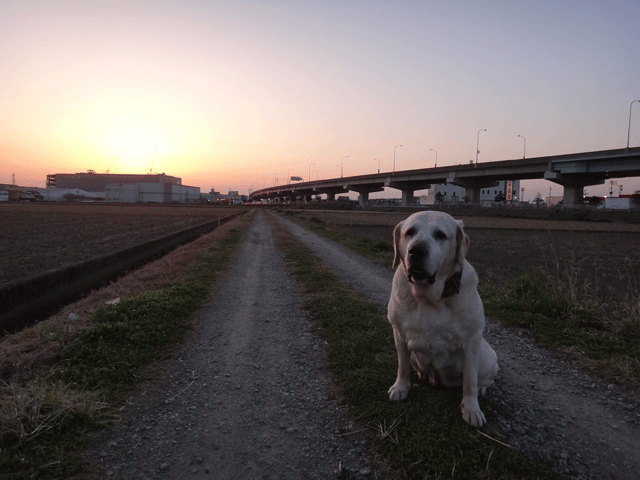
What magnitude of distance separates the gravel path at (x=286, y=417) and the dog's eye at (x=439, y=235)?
1.60 meters

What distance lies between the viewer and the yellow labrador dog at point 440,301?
2.92m

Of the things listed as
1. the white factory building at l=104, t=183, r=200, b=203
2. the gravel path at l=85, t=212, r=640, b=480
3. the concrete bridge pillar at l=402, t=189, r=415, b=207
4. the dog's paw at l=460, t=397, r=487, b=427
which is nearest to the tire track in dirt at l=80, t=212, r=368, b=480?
the gravel path at l=85, t=212, r=640, b=480

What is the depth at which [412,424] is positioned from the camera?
3.08 m

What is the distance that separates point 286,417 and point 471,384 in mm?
1590

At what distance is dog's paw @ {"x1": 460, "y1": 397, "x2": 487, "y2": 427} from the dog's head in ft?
3.20

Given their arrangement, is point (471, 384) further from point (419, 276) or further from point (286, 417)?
point (286, 417)

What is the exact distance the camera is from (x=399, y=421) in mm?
3123

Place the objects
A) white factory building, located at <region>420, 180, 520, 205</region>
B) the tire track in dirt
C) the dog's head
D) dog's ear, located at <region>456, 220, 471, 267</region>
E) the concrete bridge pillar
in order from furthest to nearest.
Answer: white factory building, located at <region>420, 180, 520, 205</region> → the concrete bridge pillar → dog's ear, located at <region>456, 220, 471, 267</region> → the dog's head → the tire track in dirt

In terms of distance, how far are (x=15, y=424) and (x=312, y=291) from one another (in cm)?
581

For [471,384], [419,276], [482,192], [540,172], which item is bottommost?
[471,384]

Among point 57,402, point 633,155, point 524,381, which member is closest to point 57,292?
point 57,402

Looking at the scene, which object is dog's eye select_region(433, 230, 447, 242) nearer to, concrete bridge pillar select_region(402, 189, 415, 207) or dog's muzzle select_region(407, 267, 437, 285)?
dog's muzzle select_region(407, 267, 437, 285)

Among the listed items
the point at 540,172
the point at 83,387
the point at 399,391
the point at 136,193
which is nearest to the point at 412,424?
the point at 399,391

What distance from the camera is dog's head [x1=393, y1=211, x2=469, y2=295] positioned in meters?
2.85
